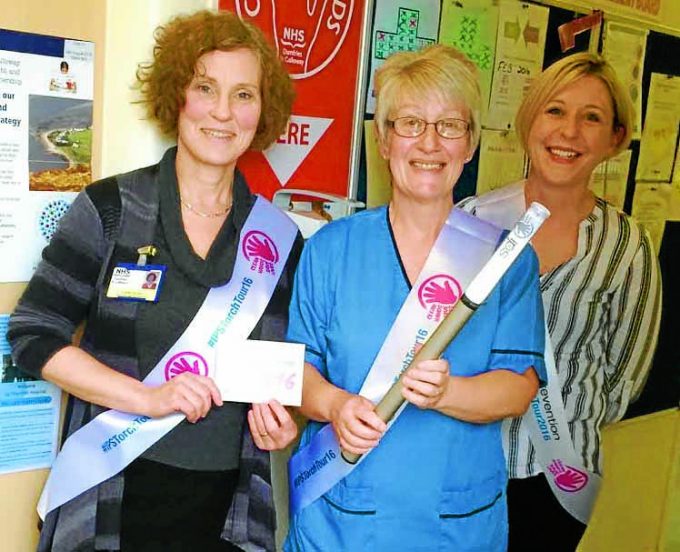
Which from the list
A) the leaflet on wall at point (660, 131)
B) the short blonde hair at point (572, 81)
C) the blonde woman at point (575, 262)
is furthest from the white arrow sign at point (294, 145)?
the leaflet on wall at point (660, 131)

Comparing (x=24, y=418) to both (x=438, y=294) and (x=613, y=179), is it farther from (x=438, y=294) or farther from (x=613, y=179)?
(x=613, y=179)

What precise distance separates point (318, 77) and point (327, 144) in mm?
157

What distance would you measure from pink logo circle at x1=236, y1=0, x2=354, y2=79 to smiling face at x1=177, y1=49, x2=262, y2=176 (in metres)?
0.28

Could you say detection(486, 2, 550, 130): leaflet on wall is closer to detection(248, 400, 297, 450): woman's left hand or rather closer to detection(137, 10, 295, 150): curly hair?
detection(137, 10, 295, 150): curly hair

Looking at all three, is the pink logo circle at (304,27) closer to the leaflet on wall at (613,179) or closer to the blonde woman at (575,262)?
the blonde woman at (575,262)

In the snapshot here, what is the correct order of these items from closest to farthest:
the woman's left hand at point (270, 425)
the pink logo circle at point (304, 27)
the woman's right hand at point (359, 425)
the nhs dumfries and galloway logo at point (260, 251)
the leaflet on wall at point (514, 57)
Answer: the woman's right hand at point (359, 425) → the woman's left hand at point (270, 425) → the nhs dumfries and galloway logo at point (260, 251) → the pink logo circle at point (304, 27) → the leaflet on wall at point (514, 57)

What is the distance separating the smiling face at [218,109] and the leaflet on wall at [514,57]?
3.12ft

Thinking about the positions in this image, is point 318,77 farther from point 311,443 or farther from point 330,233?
point 311,443

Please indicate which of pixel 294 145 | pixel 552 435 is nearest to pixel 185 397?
pixel 294 145

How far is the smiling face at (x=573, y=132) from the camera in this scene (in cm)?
202

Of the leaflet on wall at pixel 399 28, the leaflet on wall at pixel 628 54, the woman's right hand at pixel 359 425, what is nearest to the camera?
the woman's right hand at pixel 359 425

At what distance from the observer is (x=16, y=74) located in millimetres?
1533

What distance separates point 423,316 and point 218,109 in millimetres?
517

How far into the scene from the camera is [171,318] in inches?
57.2
